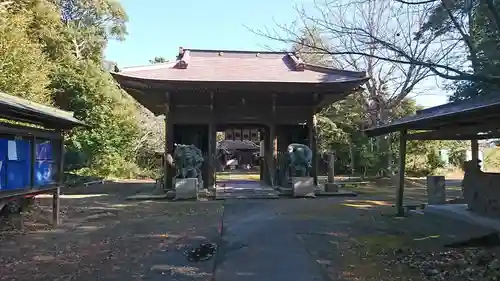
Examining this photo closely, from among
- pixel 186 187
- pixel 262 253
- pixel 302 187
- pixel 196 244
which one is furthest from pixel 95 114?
pixel 262 253

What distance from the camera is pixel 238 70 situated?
1463cm

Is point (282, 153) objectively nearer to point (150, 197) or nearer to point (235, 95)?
point (235, 95)

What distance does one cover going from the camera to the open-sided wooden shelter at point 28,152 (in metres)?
6.27

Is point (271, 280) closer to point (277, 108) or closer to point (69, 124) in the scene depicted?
point (69, 124)

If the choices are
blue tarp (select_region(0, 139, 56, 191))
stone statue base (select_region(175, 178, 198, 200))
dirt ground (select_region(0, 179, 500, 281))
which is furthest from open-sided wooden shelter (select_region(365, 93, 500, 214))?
blue tarp (select_region(0, 139, 56, 191))

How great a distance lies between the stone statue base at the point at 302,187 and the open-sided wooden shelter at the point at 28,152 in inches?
258

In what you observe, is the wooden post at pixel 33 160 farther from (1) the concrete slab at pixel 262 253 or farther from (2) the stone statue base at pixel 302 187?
(2) the stone statue base at pixel 302 187

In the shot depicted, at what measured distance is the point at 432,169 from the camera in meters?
24.0

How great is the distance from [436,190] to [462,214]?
74.1 inches

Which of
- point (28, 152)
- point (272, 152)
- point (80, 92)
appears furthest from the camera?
point (80, 92)

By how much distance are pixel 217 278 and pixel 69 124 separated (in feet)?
18.4

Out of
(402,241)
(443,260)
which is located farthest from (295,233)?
(443,260)

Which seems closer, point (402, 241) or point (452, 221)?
point (402, 241)

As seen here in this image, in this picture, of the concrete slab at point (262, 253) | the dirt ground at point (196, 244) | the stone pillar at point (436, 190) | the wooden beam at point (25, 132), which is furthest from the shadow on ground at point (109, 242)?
the stone pillar at point (436, 190)
